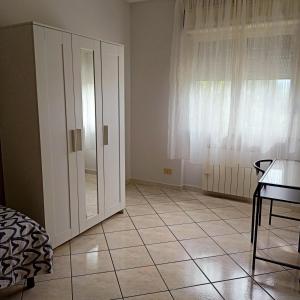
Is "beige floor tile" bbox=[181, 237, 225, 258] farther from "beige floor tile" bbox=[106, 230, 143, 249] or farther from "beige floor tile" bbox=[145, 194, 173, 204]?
"beige floor tile" bbox=[145, 194, 173, 204]

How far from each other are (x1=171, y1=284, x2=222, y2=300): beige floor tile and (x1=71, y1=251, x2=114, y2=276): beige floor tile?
0.59 m

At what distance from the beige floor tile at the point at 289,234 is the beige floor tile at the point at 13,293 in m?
2.36

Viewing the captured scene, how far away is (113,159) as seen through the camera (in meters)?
3.19

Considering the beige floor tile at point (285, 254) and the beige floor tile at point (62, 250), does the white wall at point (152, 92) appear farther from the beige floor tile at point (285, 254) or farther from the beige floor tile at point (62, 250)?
the beige floor tile at point (62, 250)

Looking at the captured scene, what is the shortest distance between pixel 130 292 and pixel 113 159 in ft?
4.75

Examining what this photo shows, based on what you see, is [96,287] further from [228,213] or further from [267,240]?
[228,213]

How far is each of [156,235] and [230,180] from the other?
1.41 metres

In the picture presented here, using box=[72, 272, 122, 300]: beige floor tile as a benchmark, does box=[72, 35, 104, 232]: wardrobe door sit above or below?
A: above

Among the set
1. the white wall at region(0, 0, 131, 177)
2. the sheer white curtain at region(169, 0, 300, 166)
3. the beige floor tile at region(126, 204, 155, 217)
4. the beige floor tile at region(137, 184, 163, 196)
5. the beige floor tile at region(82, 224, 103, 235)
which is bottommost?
the beige floor tile at region(82, 224, 103, 235)

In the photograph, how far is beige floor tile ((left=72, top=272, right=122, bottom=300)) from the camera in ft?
6.71

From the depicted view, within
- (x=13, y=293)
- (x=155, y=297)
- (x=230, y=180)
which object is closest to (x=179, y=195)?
(x=230, y=180)

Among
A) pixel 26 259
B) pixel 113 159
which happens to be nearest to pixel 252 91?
pixel 113 159

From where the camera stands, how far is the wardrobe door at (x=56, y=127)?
2277 millimetres

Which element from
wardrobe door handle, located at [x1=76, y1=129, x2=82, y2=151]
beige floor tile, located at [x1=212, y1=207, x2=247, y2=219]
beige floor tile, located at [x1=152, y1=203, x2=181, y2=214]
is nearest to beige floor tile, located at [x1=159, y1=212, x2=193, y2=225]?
beige floor tile, located at [x1=152, y1=203, x2=181, y2=214]
